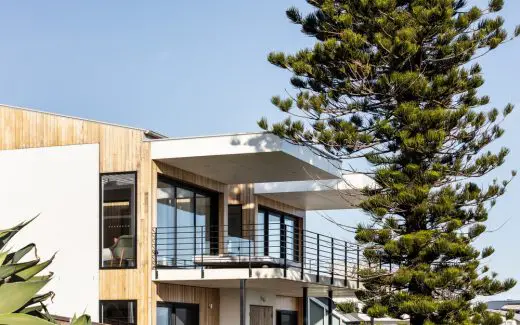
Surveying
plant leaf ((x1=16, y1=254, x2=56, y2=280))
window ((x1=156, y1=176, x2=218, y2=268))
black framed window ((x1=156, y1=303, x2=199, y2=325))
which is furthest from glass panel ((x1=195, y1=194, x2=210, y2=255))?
plant leaf ((x1=16, y1=254, x2=56, y2=280))

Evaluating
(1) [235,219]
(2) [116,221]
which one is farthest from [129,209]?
(1) [235,219]

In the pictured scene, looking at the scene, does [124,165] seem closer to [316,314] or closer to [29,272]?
[316,314]

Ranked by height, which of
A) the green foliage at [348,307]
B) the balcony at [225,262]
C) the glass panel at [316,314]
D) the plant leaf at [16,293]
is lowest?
the glass panel at [316,314]

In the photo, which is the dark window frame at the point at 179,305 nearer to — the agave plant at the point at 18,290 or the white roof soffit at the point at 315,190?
→ the white roof soffit at the point at 315,190

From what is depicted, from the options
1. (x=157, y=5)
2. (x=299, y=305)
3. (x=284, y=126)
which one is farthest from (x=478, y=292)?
(x=299, y=305)

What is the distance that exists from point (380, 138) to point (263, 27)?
2.47m

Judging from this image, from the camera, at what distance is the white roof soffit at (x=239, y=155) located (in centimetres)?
1388

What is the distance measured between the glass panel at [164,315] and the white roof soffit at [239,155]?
243 cm

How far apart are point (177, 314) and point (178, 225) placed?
1540 millimetres

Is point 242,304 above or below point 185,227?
below

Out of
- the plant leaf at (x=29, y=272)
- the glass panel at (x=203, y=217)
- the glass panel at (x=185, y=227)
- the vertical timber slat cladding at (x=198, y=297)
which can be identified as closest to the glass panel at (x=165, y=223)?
the glass panel at (x=185, y=227)

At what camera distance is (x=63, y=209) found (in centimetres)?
1462

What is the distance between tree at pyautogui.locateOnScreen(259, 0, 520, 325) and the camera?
12891mm

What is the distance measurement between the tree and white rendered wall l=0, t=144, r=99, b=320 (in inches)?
133
